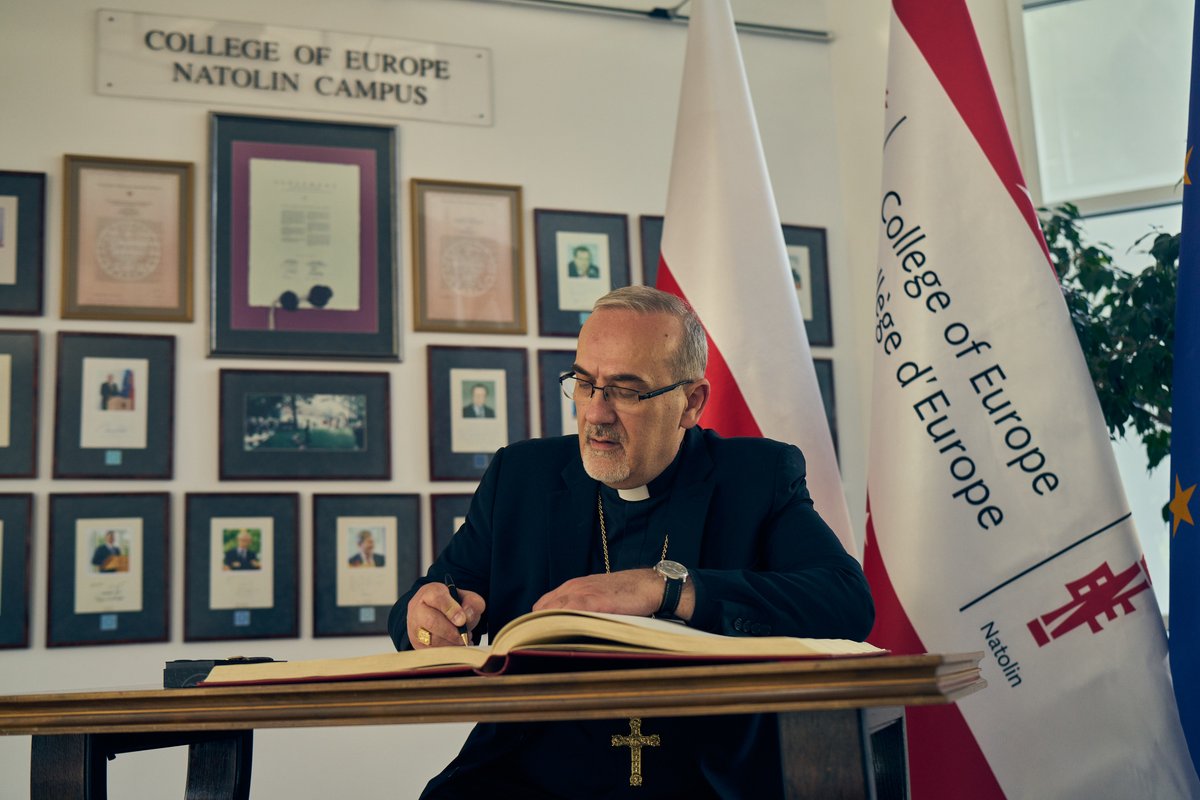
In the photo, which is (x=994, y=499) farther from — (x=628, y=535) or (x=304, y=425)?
(x=304, y=425)

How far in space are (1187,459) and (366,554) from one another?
2387 mm

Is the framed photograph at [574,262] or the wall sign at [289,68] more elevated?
the wall sign at [289,68]

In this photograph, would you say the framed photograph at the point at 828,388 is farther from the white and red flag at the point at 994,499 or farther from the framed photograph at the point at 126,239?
the framed photograph at the point at 126,239

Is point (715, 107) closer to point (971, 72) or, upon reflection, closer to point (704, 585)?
point (971, 72)

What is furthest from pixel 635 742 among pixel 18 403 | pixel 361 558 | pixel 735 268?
pixel 18 403

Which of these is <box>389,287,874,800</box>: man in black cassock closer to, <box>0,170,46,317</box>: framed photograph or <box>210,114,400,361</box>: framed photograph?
<box>210,114,400,361</box>: framed photograph

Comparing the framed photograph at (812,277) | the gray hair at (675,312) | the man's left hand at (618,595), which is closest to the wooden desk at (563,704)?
the man's left hand at (618,595)

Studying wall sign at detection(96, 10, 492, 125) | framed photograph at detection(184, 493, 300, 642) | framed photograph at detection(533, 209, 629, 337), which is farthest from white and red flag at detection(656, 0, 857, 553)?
framed photograph at detection(184, 493, 300, 642)

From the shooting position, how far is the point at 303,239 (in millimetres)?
4000

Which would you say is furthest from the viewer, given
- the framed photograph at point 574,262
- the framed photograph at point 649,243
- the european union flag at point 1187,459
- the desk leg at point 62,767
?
the framed photograph at point 649,243

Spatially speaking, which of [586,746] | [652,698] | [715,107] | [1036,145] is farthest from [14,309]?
[1036,145]

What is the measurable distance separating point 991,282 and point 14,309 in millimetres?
2756

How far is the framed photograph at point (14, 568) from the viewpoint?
3.53 metres

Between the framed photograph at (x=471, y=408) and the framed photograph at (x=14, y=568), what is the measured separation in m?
1.20
